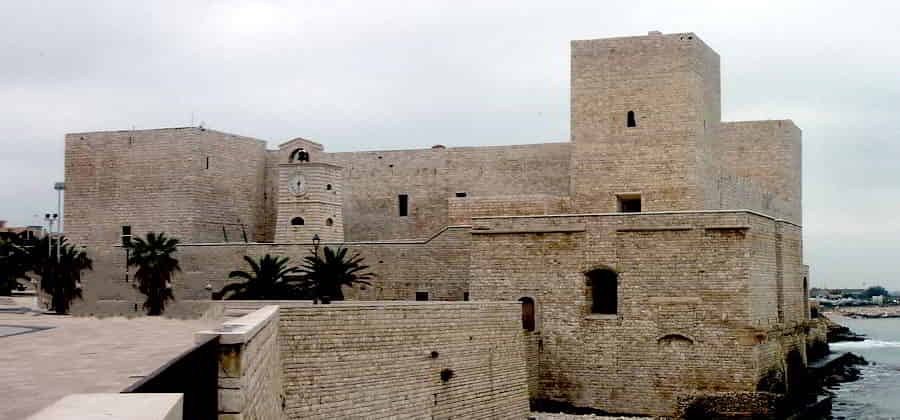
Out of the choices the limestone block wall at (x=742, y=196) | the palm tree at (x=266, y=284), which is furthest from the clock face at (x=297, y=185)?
the limestone block wall at (x=742, y=196)

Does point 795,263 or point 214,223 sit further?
point 214,223

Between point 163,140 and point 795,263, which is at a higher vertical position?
point 163,140

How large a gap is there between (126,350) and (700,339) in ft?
37.5

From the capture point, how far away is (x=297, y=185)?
87.0 feet

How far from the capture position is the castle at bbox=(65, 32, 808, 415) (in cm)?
1833

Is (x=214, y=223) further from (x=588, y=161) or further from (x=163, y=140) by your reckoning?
(x=588, y=161)

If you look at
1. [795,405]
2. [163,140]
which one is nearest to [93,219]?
[163,140]

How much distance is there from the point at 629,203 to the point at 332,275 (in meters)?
6.85

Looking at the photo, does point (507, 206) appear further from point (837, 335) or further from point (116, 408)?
point (837, 335)

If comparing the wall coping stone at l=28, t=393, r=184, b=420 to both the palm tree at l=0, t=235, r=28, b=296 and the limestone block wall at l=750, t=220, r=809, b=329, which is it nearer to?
the limestone block wall at l=750, t=220, r=809, b=329

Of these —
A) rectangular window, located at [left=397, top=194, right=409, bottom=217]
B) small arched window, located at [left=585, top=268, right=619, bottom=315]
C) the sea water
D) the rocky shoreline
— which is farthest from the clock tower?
the rocky shoreline

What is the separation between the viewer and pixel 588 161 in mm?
22312

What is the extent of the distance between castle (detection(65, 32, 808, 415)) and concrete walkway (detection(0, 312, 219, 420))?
26.9 feet

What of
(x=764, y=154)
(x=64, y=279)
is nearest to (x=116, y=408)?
(x=64, y=279)
